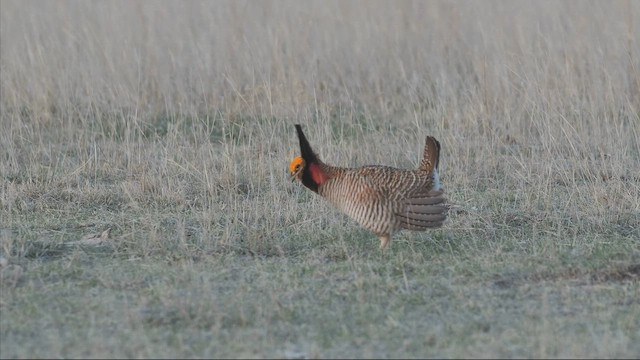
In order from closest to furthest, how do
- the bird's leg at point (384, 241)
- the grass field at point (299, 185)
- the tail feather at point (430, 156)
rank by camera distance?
1. the grass field at point (299, 185)
2. the bird's leg at point (384, 241)
3. the tail feather at point (430, 156)

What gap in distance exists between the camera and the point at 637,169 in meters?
7.93

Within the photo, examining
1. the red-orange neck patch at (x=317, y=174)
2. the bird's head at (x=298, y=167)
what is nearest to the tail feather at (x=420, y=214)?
the red-orange neck patch at (x=317, y=174)

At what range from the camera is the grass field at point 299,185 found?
184 inches

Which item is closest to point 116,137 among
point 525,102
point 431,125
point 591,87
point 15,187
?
point 15,187

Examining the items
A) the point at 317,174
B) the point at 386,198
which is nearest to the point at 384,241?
the point at 386,198

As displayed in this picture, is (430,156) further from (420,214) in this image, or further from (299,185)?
(299,185)

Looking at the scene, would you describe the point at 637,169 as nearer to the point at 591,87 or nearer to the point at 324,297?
the point at 591,87

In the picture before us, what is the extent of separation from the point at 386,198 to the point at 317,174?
19.7 inches

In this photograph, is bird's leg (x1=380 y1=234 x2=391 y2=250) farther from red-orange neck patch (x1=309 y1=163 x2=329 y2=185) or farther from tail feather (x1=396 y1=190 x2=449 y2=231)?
red-orange neck patch (x1=309 y1=163 x2=329 y2=185)

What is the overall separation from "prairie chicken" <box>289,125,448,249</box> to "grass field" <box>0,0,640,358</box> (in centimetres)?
17

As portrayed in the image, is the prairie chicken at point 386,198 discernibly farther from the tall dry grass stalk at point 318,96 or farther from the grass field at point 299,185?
the tall dry grass stalk at point 318,96

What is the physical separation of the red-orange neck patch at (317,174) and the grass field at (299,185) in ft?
1.05

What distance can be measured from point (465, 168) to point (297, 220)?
1.85 meters

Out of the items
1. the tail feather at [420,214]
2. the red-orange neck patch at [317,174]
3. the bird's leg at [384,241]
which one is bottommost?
the bird's leg at [384,241]
